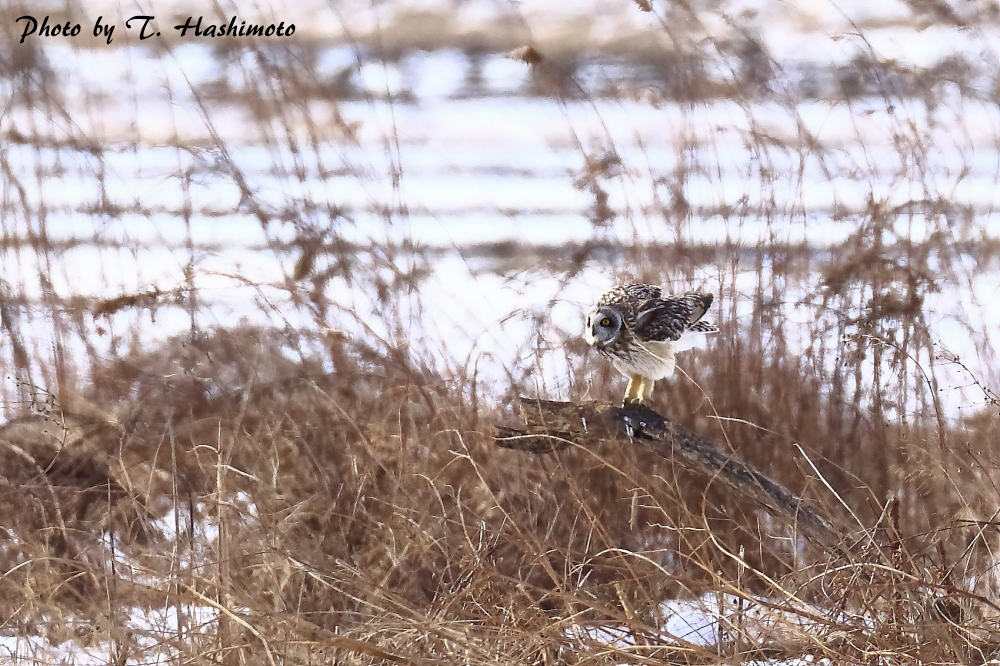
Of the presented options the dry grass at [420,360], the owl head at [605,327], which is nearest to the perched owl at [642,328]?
the owl head at [605,327]

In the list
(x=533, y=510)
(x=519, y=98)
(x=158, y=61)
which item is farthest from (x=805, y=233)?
(x=158, y=61)

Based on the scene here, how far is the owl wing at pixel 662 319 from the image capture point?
104 cm

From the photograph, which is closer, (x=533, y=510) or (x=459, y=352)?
(x=533, y=510)

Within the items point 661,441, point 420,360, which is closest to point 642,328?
point 661,441

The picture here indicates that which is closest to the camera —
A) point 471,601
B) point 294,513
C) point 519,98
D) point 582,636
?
point 582,636

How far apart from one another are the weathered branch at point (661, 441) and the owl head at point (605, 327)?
3.7 inches

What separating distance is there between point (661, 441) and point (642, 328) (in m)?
0.16

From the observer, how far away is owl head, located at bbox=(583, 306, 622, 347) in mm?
1042

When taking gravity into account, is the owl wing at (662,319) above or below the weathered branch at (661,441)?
above

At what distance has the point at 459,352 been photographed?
1186mm

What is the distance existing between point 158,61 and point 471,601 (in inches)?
41.4

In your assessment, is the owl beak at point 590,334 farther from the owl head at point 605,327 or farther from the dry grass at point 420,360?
the dry grass at point 420,360

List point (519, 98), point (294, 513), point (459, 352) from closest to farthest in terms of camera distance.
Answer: point (294, 513) < point (459, 352) < point (519, 98)

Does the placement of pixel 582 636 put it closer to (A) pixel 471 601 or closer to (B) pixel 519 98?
(A) pixel 471 601
